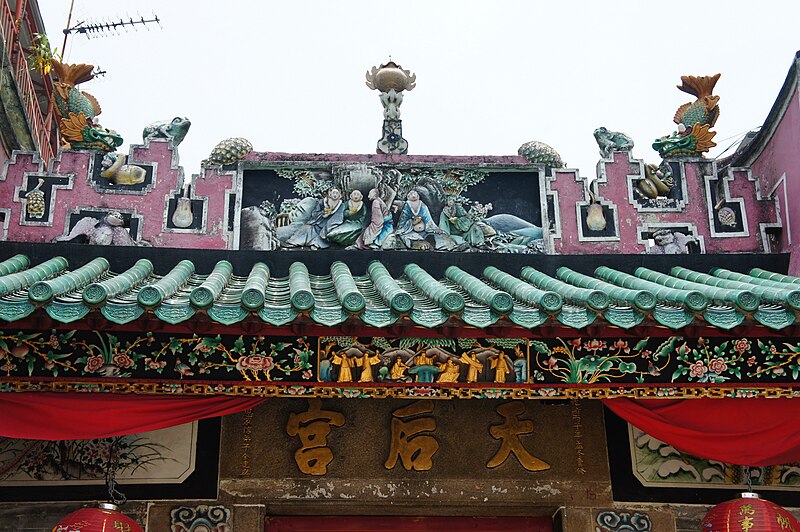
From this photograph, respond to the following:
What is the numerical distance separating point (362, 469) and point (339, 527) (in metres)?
0.48

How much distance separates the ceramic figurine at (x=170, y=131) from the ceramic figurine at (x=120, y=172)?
0.98 ft

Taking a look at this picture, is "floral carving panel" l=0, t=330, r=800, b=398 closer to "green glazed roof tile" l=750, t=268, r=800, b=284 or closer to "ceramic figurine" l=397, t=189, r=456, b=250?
"green glazed roof tile" l=750, t=268, r=800, b=284

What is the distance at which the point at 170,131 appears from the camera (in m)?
8.08

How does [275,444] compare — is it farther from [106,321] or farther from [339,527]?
[106,321]

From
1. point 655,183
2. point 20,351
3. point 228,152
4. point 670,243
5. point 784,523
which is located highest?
point 228,152

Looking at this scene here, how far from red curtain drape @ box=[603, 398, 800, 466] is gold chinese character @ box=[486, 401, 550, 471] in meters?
0.94

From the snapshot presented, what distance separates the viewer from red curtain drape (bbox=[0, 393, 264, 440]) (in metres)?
5.96

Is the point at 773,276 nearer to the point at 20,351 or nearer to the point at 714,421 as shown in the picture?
the point at 714,421

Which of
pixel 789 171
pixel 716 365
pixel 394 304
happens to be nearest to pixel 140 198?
pixel 394 304

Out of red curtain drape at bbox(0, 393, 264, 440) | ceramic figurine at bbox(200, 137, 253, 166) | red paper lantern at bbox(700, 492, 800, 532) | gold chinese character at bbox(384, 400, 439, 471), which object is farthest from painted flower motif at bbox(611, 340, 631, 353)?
ceramic figurine at bbox(200, 137, 253, 166)

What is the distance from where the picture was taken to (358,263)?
7668mm

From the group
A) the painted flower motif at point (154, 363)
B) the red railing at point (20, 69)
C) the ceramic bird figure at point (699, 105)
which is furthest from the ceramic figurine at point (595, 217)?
the red railing at point (20, 69)

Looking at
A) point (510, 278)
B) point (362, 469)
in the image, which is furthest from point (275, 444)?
point (510, 278)

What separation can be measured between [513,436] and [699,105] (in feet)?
11.1
